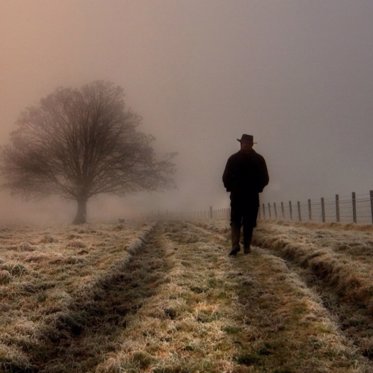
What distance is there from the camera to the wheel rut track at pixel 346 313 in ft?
20.0

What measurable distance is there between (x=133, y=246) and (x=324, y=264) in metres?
7.18

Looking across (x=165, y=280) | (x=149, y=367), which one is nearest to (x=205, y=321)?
(x=149, y=367)

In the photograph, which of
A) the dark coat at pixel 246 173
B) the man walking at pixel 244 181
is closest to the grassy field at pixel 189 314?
the man walking at pixel 244 181

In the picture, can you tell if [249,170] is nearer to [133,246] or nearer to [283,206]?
[133,246]

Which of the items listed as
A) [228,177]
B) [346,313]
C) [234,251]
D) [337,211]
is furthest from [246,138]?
[337,211]

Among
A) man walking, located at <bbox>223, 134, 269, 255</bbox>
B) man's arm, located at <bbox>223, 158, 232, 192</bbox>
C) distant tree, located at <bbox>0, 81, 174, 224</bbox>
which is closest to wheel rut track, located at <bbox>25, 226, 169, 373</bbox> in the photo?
man walking, located at <bbox>223, 134, 269, 255</bbox>

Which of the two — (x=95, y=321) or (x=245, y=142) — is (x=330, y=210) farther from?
(x=95, y=321)

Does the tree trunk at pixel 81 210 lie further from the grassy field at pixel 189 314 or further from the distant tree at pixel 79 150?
the grassy field at pixel 189 314

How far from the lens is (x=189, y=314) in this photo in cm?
738

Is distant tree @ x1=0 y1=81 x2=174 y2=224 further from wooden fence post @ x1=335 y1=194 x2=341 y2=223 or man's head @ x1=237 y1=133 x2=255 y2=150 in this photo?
man's head @ x1=237 y1=133 x2=255 y2=150

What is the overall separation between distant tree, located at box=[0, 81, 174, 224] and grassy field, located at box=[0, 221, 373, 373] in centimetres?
2795

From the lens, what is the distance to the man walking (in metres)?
13.2

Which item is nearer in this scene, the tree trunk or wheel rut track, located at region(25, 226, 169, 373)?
wheel rut track, located at region(25, 226, 169, 373)

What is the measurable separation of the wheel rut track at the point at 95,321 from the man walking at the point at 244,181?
2604 mm
